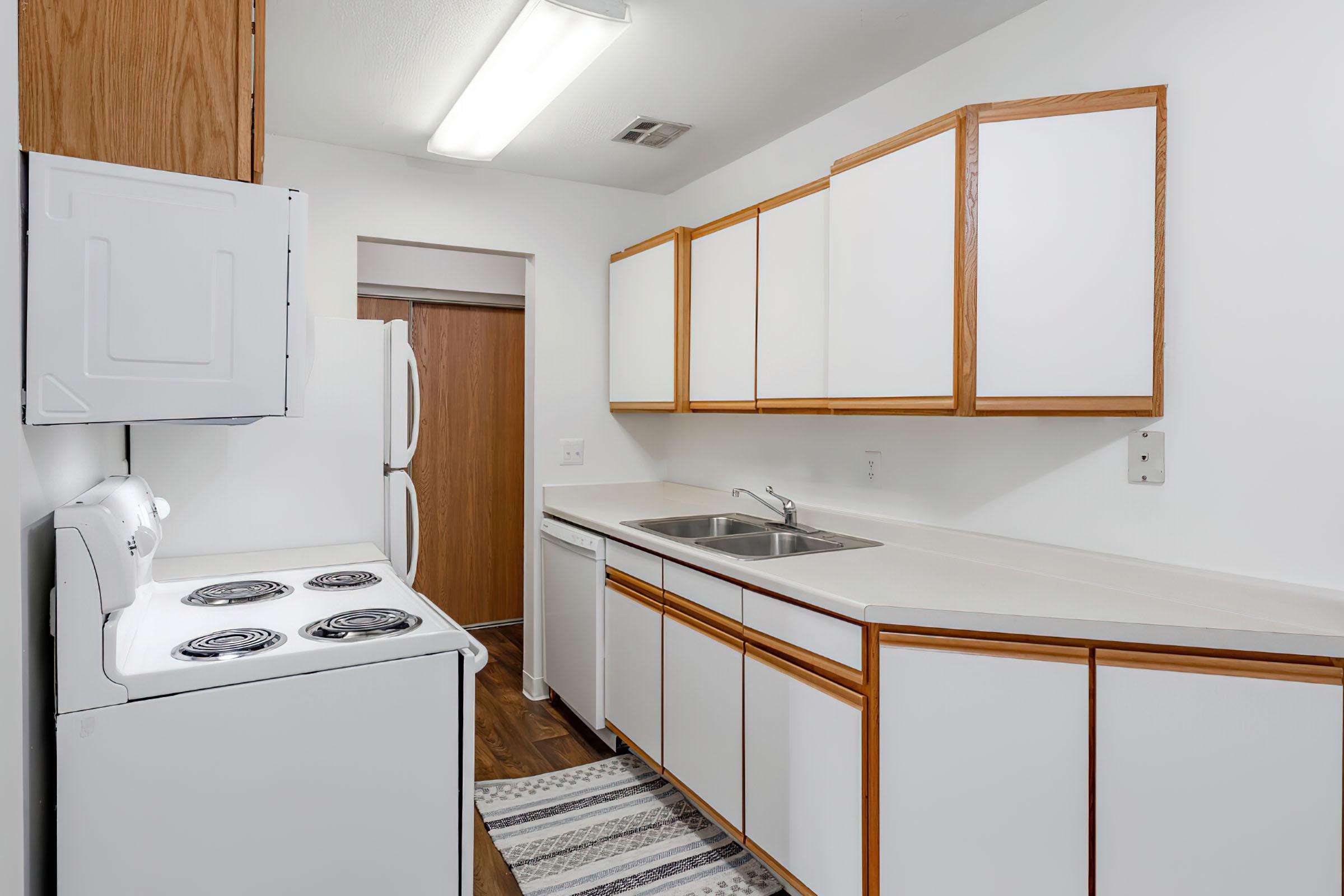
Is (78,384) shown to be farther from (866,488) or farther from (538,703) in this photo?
(538,703)

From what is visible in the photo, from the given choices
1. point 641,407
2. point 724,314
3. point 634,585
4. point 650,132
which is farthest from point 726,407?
point 650,132

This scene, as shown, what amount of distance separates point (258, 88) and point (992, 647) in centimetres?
185

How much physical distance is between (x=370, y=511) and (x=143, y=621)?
97cm

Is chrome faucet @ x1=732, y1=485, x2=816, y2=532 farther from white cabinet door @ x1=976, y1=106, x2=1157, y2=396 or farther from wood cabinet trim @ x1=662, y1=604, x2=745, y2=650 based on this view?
white cabinet door @ x1=976, y1=106, x2=1157, y2=396

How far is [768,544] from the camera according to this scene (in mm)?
2752

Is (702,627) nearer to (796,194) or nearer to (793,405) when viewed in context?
(793,405)

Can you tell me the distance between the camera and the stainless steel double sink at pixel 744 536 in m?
2.46

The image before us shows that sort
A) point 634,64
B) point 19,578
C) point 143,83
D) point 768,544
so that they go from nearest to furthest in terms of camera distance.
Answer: point 19,578, point 143,83, point 634,64, point 768,544

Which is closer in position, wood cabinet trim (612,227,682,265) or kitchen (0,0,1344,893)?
kitchen (0,0,1344,893)

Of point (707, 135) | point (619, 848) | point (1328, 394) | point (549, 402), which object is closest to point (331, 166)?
point (549, 402)

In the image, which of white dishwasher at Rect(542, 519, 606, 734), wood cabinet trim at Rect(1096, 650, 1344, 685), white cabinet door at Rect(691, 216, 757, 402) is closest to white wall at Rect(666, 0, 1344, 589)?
wood cabinet trim at Rect(1096, 650, 1344, 685)

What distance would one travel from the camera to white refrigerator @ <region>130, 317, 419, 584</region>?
231 centimetres

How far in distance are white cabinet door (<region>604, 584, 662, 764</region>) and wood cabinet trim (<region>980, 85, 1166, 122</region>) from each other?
1.74 metres

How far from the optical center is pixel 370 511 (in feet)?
8.52
